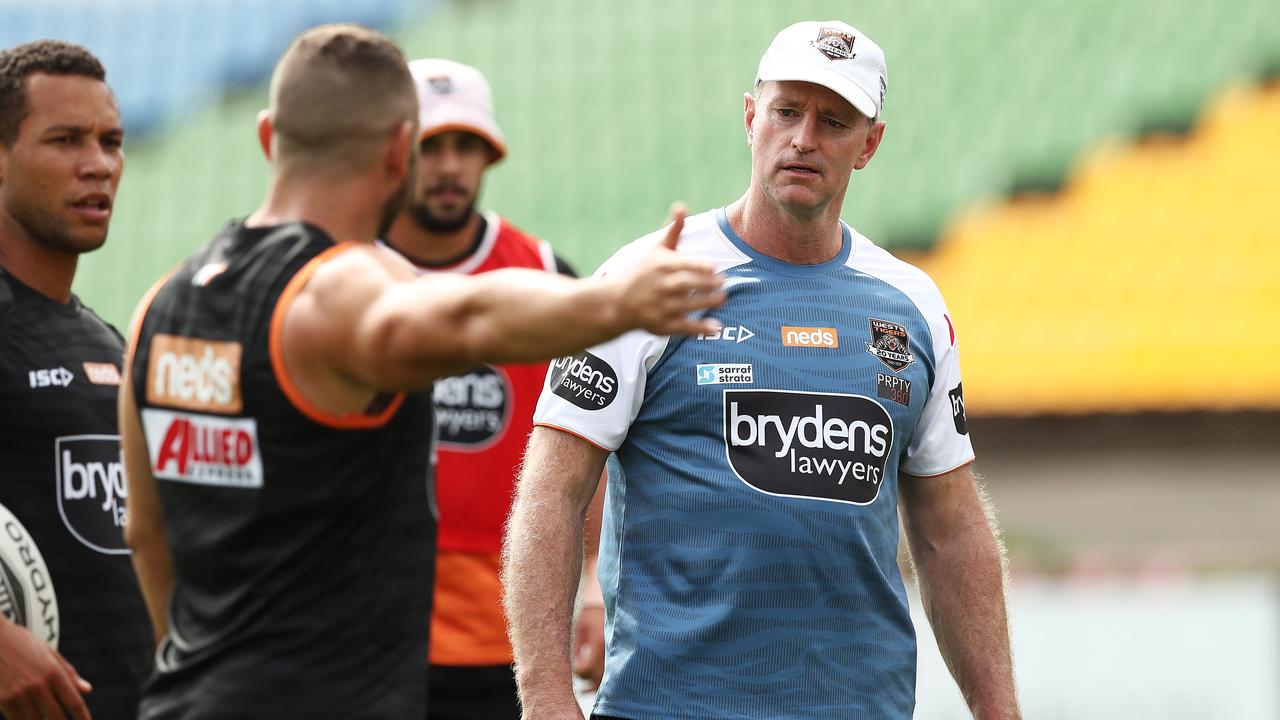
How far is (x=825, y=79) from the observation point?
4055mm

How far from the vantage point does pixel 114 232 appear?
17062 mm

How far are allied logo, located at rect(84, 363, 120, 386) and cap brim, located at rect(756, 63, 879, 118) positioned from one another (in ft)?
5.74

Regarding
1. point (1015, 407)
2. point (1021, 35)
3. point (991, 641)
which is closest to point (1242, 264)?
point (1015, 407)

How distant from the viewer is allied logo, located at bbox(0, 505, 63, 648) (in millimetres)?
3744

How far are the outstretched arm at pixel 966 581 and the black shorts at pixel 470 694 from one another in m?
1.42

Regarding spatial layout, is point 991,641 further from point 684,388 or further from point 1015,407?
point 1015,407

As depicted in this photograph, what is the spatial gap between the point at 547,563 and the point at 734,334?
689 mm

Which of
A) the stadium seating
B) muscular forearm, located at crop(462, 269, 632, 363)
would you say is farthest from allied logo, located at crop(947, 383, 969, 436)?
the stadium seating

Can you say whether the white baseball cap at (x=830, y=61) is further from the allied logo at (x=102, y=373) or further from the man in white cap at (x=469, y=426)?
the allied logo at (x=102, y=373)

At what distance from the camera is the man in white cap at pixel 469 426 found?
506cm

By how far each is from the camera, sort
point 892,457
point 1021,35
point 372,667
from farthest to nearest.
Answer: point 1021,35, point 892,457, point 372,667

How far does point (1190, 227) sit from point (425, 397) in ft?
40.8

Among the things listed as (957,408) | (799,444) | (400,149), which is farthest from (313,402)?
(957,408)

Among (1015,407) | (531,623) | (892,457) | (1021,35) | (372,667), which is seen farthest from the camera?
(1021,35)
